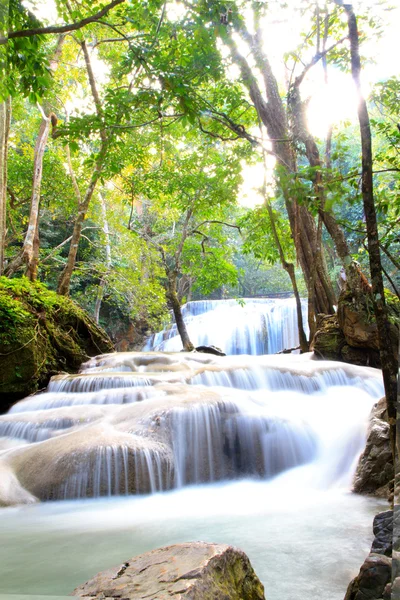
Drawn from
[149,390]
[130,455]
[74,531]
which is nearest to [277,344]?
[149,390]

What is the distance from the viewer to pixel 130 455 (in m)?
4.43

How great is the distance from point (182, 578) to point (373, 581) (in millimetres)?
677

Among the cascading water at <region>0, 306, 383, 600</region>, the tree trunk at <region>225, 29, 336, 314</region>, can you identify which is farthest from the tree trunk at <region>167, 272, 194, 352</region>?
the cascading water at <region>0, 306, 383, 600</region>

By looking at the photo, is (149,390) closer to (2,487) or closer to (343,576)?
(2,487)

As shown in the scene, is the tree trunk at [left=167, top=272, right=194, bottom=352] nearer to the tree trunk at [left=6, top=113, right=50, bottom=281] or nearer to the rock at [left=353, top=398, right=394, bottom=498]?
the tree trunk at [left=6, top=113, right=50, bottom=281]

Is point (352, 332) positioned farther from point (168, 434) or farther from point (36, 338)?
point (36, 338)

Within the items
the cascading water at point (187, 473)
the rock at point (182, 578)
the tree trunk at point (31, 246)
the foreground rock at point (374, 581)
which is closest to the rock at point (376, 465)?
the cascading water at point (187, 473)

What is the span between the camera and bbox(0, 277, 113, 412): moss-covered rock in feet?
23.3

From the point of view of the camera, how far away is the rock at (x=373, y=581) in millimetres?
1443

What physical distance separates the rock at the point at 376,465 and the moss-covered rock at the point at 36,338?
18.3 feet

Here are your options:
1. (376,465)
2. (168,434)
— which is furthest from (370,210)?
(168,434)

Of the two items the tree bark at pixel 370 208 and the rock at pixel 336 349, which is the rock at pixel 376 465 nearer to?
the tree bark at pixel 370 208

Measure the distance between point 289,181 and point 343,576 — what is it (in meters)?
2.14

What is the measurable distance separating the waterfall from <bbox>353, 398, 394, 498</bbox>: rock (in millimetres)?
11781
